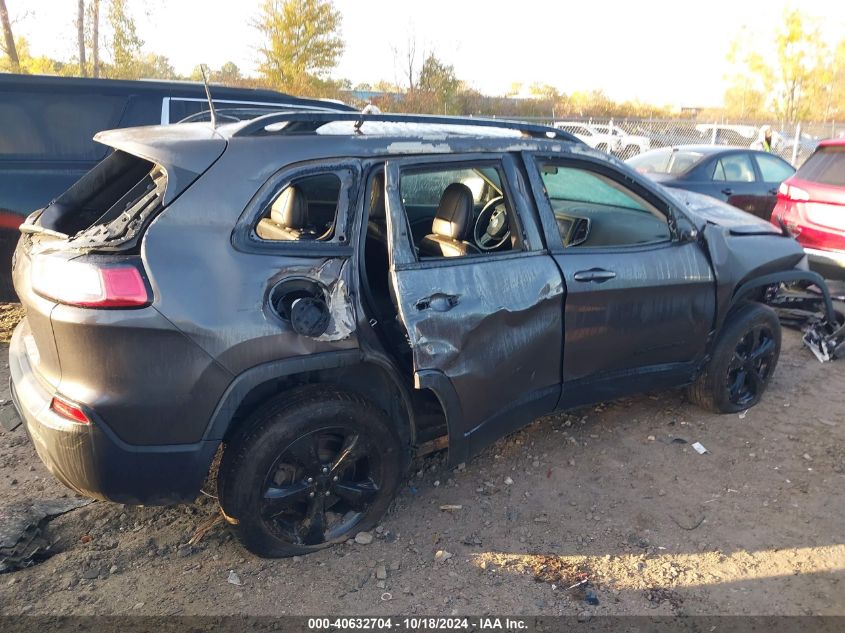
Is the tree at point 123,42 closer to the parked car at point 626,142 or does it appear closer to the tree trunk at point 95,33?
the tree trunk at point 95,33

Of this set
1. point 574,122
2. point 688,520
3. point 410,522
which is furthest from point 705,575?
point 574,122

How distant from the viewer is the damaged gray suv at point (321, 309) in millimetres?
2422

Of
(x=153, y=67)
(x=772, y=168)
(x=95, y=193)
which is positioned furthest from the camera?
(x=153, y=67)

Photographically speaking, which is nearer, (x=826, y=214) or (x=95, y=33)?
(x=826, y=214)

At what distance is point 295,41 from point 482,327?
25692mm

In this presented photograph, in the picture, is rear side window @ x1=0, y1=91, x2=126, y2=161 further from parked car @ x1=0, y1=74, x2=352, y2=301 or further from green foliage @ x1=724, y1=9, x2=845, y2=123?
green foliage @ x1=724, y1=9, x2=845, y2=123

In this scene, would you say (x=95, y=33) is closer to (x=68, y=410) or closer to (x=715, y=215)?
(x=715, y=215)

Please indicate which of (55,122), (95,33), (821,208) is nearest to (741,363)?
(821,208)

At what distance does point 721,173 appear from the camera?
899 cm

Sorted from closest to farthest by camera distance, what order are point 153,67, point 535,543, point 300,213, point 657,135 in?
1. point 300,213
2. point 535,543
3. point 153,67
4. point 657,135

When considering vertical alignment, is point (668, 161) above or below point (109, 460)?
above

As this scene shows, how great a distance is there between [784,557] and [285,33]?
1048 inches

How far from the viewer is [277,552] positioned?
2859 millimetres

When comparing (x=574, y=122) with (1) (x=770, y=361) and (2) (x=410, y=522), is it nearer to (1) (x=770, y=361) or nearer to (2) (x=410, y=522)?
(1) (x=770, y=361)
